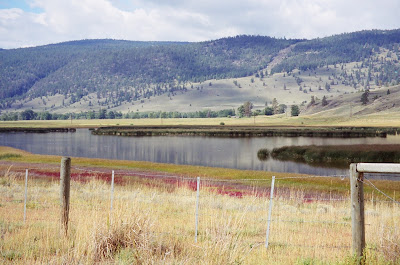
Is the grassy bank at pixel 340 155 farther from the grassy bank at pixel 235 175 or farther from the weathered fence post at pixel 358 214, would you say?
the weathered fence post at pixel 358 214

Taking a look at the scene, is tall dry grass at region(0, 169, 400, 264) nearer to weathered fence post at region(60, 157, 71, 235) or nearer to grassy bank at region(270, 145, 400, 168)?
weathered fence post at region(60, 157, 71, 235)

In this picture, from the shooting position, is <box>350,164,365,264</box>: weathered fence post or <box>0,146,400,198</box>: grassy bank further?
<box>0,146,400,198</box>: grassy bank

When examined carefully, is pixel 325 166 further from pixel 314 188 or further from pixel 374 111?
pixel 374 111

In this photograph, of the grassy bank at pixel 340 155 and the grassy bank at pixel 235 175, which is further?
the grassy bank at pixel 340 155

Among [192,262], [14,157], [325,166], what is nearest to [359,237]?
[192,262]

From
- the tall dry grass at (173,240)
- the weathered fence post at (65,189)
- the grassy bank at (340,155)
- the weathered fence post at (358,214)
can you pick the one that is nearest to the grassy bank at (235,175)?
the tall dry grass at (173,240)

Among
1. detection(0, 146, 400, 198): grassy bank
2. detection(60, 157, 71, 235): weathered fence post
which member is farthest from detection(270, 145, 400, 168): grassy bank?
detection(60, 157, 71, 235): weathered fence post

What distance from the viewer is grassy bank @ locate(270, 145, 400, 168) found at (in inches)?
2175

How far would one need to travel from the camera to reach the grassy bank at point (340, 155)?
5525cm

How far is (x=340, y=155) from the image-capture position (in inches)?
2307

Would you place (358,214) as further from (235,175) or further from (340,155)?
(340,155)

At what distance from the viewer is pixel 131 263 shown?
829 cm

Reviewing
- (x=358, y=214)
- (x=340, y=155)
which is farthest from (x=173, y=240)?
(x=340, y=155)

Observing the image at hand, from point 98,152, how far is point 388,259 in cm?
6707
